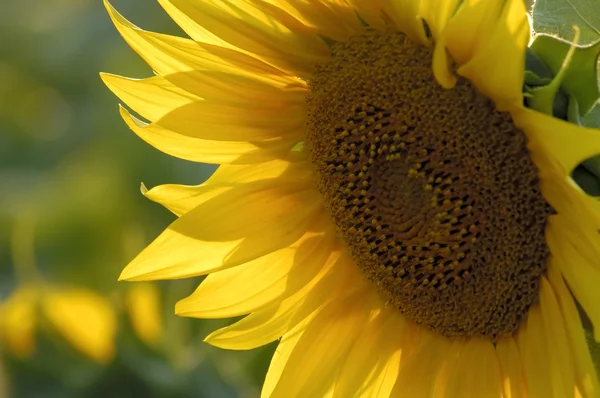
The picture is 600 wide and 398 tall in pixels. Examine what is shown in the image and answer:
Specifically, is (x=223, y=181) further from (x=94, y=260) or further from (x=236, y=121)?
(x=94, y=260)

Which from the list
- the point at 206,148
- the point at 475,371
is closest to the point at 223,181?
the point at 206,148

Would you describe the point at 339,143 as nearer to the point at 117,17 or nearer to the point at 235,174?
the point at 235,174

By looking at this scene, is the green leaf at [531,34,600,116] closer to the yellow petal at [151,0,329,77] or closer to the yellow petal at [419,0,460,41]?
the yellow petal at [419,0,460,41]

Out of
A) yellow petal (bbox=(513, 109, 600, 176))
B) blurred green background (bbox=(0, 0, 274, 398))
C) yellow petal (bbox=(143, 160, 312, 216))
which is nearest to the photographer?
yellow petal (bbox=(513, 109, 600, 176))


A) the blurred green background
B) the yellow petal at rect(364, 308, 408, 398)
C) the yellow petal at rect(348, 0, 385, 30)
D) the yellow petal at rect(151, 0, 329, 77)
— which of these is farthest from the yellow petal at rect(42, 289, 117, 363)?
the yellow petal at rect(348, 0, 385, 30)

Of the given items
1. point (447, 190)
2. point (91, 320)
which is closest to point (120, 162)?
point (91, 320)

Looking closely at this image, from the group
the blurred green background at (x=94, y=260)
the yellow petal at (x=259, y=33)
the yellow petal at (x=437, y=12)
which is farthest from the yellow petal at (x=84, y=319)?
the yellow petal at (x=437, y=12)
